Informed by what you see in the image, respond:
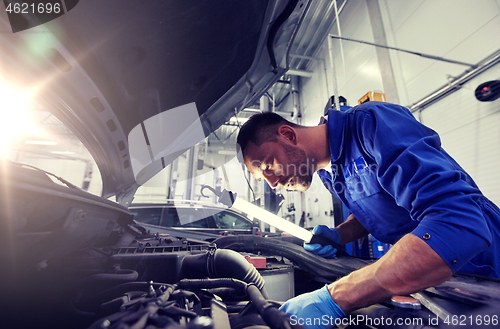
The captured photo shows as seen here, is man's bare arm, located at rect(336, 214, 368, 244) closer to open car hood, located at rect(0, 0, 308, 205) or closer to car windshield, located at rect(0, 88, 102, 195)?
open car hood, located at rect(0, 0, 308, 205)

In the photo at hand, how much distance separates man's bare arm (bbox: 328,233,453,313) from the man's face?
2.16ft

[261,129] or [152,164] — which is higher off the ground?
[261,129]

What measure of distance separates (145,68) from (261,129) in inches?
25.9

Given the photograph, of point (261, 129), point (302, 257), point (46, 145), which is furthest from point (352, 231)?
point (46, 145)

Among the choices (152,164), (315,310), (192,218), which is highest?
(152,164)

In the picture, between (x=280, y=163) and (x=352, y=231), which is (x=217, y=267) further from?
(x=352, y=231)

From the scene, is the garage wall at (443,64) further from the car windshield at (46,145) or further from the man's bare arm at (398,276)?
the car windshield at (46,145)

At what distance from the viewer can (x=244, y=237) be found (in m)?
1.50

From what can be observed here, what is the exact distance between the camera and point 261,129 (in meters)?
1.28

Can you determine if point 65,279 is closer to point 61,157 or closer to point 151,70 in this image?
point 151,70

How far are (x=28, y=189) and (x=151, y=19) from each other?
739mm

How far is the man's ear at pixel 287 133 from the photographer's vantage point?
48.8 inches

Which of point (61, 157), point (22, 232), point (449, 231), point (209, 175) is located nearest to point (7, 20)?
point (22, 232)

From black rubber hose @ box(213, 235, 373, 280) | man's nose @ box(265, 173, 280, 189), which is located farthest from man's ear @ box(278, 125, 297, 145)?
black rubber hose @ box(213, 235, 373, 280)
